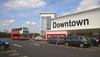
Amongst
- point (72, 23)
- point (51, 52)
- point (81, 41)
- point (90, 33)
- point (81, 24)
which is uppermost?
point (72, 23)

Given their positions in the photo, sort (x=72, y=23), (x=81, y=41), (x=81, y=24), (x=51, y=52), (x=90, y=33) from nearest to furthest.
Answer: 1. (x=51, y=52)
2. (x=81, y=41)
3. (x=90, y=33)
4. (x=81, y=24)
5. (x=72, y=23)

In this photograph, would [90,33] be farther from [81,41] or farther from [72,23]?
[81,41]

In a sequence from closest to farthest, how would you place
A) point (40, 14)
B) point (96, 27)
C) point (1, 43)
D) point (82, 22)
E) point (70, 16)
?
point (1, 43) → point (96, 27) → point (82, 22) → point (70, 16) → point (40, 14)

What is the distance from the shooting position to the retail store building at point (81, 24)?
23203 mm

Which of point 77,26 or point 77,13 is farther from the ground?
point 77,13

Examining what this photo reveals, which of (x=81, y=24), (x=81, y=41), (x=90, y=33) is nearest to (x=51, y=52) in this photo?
(x=81, y=41)

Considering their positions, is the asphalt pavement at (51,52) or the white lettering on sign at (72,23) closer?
the asphalt pavement at (51,52)

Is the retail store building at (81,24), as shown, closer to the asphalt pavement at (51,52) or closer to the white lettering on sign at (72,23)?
the white lettering on sign at (72,23)

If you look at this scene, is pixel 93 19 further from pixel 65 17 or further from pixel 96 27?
pixel 65 17

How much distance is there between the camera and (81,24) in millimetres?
26031

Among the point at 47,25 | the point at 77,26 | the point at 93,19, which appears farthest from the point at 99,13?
the point at 47,25

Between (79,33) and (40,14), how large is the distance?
1202 inches

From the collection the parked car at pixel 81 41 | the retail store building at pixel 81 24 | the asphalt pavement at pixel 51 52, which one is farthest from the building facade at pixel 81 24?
the asphalt pavement at pixel 51 52

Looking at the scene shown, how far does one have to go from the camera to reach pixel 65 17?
104 ft
